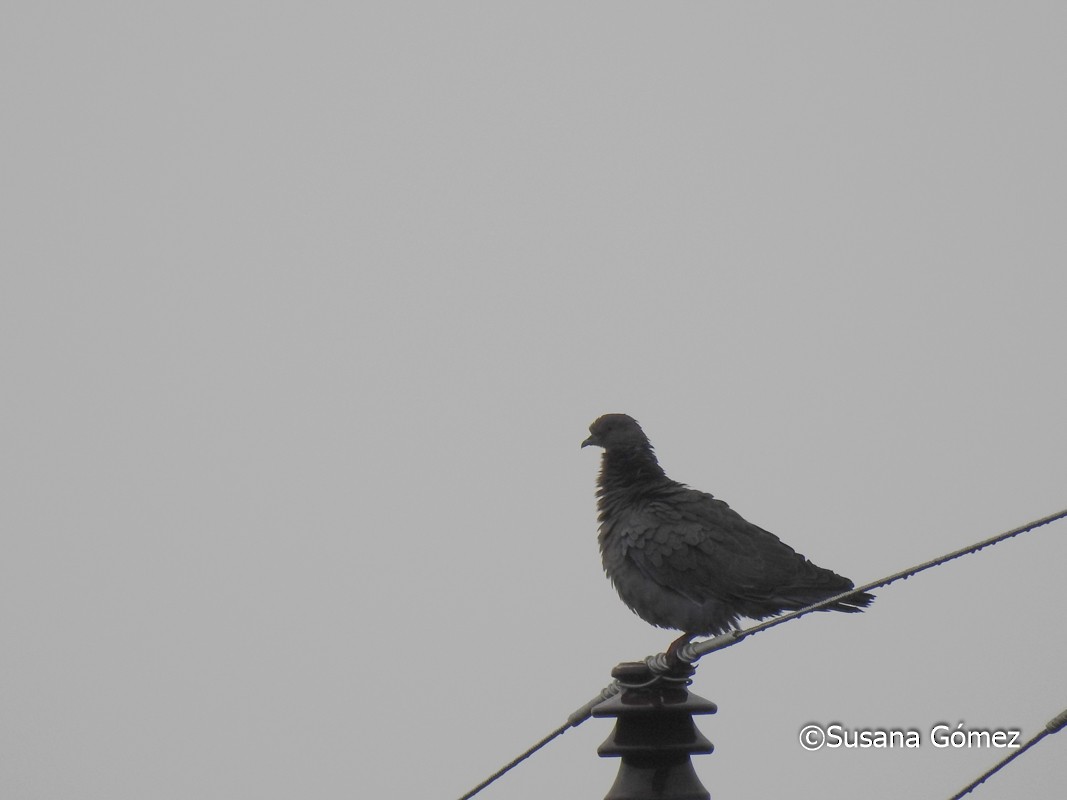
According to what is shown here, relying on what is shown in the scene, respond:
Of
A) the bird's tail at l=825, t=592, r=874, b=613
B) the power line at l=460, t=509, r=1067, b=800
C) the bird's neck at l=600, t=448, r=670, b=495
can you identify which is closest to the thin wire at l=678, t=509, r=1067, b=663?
the power line at l=460, t=509, r=1067, b=800

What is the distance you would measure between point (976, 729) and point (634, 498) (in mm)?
3283

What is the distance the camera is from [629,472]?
9.00m

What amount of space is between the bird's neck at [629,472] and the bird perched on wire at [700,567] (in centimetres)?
23

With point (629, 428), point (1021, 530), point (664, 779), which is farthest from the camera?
point (629, 428)

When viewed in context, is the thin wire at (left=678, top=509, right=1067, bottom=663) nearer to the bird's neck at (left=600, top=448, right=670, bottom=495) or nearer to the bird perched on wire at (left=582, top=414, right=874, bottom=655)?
the bird perched on wire at (left=582, top=414, right=874, bottom=655)

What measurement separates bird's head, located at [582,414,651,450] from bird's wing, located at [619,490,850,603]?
2.62 feet

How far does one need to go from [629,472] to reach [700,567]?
120cm

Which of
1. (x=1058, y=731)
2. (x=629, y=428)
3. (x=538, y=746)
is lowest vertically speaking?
(x=1058, y=731)

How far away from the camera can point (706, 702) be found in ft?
16.5

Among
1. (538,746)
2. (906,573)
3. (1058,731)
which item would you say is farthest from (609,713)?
(1058,731)

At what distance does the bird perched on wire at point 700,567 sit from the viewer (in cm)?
791

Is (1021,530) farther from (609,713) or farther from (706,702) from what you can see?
(609,713)

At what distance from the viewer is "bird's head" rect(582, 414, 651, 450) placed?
916 centimetres

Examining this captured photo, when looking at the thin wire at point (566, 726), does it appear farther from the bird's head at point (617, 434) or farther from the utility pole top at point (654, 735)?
the bird's head at point (617, 434)
